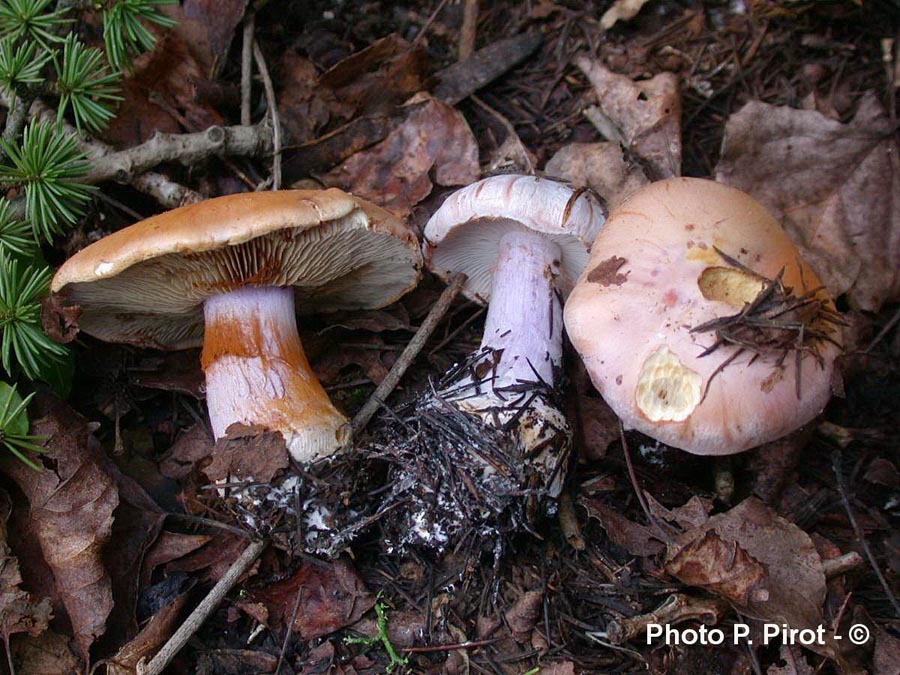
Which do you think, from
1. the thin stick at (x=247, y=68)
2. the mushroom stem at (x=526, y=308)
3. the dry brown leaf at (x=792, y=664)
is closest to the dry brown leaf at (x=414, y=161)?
the thin stick at (x=247, y=68)

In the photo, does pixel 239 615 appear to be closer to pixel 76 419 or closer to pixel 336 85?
pixel 76 419

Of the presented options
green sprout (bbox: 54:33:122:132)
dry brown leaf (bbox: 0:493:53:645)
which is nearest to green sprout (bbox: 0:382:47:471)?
dry brown leaf (bbox: 0:493:53:645)

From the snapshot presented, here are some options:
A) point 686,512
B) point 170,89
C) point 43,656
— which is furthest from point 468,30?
point 43,656

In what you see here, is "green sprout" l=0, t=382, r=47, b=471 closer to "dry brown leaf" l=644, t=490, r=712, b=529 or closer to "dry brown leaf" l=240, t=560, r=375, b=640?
"dry brown leaf" l=240, t=560, r=375, b=640

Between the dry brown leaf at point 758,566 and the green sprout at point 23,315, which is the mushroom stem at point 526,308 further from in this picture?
the green sprout at point 23,315

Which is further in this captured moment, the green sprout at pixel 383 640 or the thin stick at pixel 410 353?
the thin stick at pixel 410 353

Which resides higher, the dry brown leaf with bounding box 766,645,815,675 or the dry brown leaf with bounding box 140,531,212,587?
the dry brown leaf with bounding box 140,531,212,587
